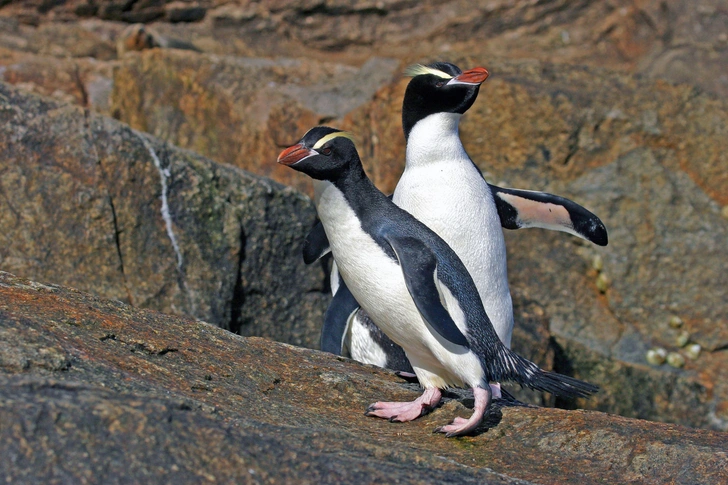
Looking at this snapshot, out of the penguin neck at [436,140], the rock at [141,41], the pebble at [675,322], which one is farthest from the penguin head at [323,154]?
the rock at [141,41]

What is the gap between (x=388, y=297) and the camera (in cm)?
324

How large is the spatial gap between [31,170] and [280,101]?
10.4ft

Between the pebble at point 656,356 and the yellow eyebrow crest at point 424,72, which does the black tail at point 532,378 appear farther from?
the pebble at point 656,356

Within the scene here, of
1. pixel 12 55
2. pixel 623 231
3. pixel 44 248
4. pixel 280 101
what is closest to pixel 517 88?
pixel 623 231

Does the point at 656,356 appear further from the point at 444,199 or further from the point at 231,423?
the point at 231,423

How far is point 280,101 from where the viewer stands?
309 inches

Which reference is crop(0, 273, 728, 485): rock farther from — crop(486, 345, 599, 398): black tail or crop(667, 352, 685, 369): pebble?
crop(667, 352, 685, 369): pebble

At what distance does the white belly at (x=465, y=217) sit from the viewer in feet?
13.7

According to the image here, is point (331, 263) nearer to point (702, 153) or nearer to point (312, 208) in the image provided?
point (312, 208)

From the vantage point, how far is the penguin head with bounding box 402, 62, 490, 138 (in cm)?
418

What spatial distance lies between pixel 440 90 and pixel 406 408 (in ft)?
5.44

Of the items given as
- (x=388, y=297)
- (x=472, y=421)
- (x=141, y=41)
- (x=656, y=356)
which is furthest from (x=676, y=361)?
(x=141, y=41)

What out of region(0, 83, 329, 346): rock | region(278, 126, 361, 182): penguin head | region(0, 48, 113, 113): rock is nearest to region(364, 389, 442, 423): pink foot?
region(278, 126, 361, 182): penguin head

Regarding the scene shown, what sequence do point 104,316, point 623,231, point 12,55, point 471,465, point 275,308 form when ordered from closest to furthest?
point 471,465
point 104,316
point 275,308
point 623,231
point 12,55
